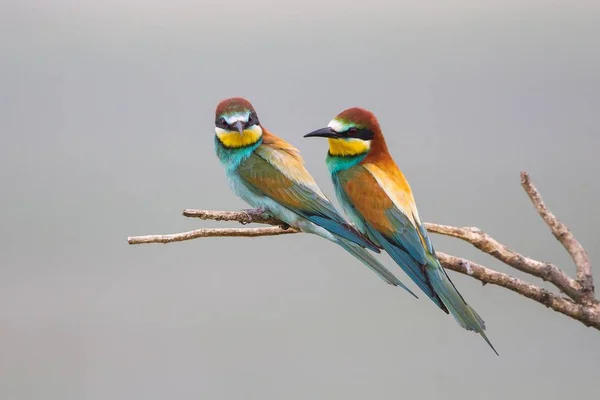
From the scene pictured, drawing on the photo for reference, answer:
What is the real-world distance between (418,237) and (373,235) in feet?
0.40

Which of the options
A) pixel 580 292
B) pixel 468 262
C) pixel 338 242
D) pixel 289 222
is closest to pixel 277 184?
pixel 289 222

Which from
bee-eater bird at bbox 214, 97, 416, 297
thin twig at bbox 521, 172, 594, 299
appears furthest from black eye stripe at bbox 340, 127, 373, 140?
thin twig at bbox 521, 172, 594, 299

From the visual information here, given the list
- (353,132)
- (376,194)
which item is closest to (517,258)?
(376,194)

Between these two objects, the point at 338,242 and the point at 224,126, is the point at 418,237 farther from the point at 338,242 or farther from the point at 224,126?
the point at 224,126

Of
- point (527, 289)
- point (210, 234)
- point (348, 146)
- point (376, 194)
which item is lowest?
point (527, 289)

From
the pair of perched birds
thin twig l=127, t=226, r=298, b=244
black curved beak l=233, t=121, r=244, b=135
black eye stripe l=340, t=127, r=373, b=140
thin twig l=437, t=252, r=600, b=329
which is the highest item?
black curved beak l=233, t=121, r=244, b=135

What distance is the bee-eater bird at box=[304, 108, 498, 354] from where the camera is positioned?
2.06 m

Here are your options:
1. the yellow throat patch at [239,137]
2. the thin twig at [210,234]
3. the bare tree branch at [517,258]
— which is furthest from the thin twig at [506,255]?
the yellow throat patch at [239,137]

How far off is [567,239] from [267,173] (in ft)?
3.86

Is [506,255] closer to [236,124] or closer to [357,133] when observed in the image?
[357,133]

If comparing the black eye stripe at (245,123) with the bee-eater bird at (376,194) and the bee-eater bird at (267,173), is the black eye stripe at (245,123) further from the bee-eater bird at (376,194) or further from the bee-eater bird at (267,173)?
the bee-eater bird at (376,194)

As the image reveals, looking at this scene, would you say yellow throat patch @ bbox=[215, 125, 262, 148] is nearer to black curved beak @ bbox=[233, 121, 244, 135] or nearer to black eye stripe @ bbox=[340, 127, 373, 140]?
black curved beak @ bbox=[233, 121, 244, 135]

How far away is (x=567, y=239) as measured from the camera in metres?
2.77

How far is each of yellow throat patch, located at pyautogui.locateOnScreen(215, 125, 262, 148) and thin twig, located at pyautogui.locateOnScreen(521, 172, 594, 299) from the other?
3.13 feet
